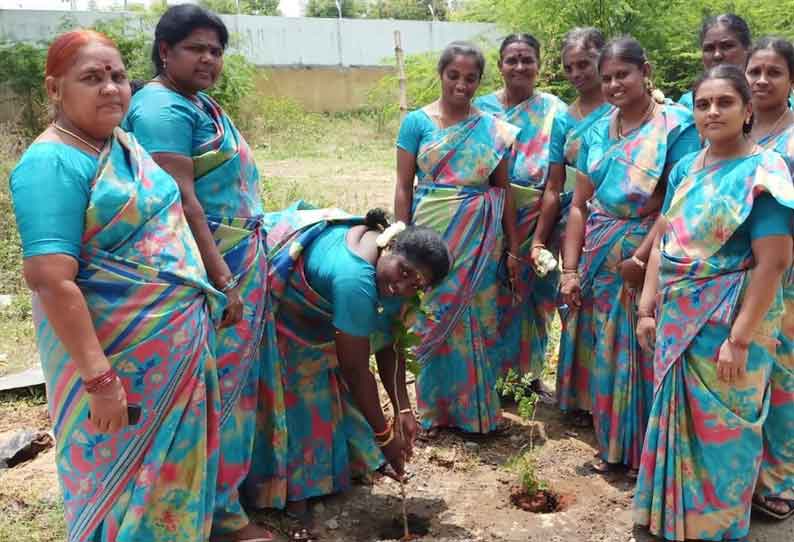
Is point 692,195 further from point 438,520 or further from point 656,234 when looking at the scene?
point 438,520

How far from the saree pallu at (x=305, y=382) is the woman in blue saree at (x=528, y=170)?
1219mm

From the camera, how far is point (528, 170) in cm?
436

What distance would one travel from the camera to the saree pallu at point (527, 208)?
14.3ft

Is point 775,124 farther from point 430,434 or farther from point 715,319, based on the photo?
point 430,434

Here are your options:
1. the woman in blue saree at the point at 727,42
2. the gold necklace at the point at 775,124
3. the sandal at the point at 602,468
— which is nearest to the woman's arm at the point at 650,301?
the gold necklace at the point at 775,124

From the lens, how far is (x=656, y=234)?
3336mm

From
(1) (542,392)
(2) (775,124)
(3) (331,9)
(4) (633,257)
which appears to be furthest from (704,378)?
(3) (331,9)

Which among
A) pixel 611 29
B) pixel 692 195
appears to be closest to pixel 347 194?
pixel 611 29

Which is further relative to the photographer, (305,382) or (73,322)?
(305,382)

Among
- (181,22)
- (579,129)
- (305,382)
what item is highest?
(181,22)

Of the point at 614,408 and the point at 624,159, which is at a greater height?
the point at 624,159

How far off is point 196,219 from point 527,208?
213 cm

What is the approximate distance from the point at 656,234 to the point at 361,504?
5.77ft

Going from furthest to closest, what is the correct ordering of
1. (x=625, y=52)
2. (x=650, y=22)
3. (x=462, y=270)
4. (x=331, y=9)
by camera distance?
(x=331, y=9)
(x=650, y=22)
(x=462, y=270)
(x=625, y=52)
